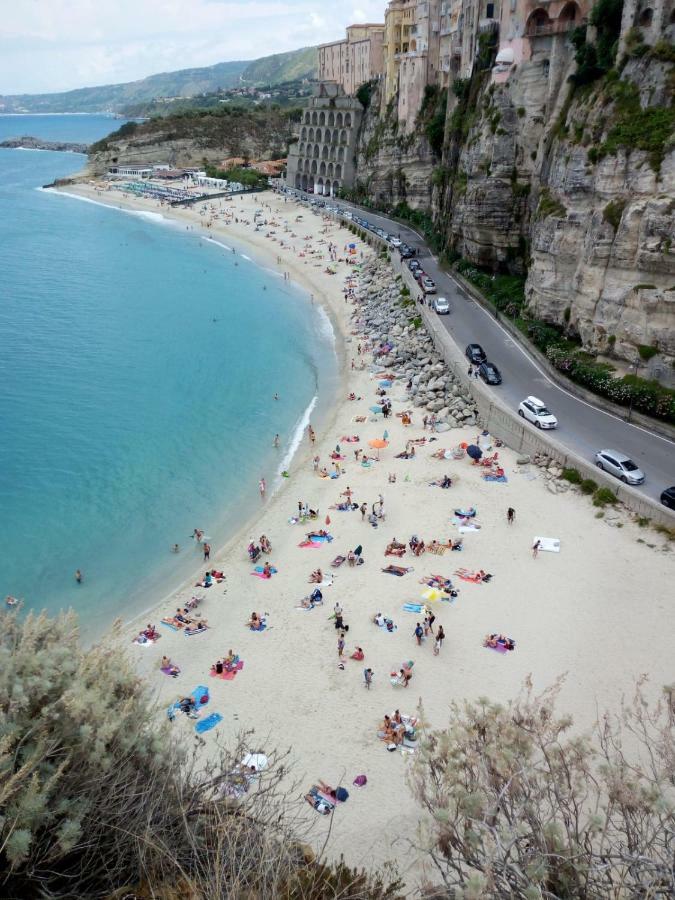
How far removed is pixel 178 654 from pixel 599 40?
31.1 metres

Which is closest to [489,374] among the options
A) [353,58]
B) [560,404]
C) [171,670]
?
[560,404]

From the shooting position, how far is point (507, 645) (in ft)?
55.0

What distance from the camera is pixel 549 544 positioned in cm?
2044

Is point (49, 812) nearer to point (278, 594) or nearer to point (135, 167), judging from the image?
point (278, 594)

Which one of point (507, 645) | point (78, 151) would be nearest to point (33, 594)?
point (507, 645)

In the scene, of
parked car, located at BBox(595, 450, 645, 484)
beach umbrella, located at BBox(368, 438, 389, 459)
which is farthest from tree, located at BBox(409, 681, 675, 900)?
beach umbrella, located at BBox(368, 438, 389, 459)

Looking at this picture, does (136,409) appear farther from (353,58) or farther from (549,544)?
(353,58)

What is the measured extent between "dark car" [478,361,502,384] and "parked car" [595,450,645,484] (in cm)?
749

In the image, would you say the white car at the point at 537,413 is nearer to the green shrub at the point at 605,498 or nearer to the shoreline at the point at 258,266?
the green shrub at the point at 605,498

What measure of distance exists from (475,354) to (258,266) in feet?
122

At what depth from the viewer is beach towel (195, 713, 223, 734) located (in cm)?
1501

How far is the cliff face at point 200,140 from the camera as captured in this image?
117 metres

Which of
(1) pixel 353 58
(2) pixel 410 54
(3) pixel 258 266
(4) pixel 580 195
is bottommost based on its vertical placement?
(3) pixel 258 266

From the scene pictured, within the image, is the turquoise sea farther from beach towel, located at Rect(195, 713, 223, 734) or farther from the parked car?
the parked car
